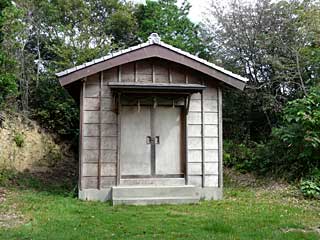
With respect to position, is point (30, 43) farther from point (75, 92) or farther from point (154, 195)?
point (154, 195)

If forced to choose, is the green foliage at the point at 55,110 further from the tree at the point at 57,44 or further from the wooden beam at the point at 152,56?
the wooden beam at the point at 152,56

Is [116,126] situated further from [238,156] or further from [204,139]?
[238,156]

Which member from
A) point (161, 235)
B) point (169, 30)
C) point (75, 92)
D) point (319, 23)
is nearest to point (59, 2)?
point (169, 30)

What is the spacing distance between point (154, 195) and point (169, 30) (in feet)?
42.3

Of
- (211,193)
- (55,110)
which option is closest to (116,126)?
(211,193)

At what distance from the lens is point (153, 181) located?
9391mm

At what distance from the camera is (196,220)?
6836 mm

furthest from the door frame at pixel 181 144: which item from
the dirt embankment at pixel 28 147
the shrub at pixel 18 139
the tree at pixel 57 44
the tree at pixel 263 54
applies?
the tree at pixel 263 54

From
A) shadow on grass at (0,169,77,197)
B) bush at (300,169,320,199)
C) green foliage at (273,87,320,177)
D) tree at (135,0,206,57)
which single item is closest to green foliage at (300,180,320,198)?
bush at (300,169,320,199)

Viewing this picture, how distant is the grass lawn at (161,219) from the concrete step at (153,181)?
2.82ft

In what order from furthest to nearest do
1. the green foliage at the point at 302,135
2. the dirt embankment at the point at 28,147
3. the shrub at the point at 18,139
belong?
the shrub at the point at 18,139
the dirt embankment at the point at 28,147
the green foliage at the point at 302,135

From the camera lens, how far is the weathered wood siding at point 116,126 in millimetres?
9227

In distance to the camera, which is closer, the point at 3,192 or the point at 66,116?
the point at 3,192

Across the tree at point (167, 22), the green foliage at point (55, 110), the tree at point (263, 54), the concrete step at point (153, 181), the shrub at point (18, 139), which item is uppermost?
the tree at point (167, 22)
